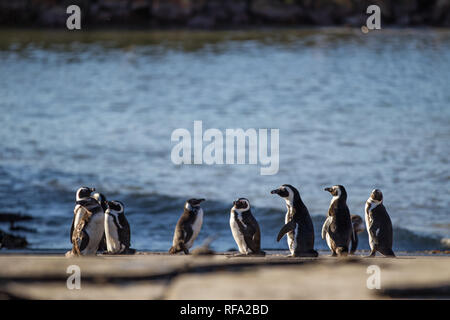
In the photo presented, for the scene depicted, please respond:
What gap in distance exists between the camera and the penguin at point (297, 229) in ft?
21.1

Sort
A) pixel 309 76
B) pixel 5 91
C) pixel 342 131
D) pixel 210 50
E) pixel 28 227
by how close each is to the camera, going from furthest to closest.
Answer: pixel 210 50, pixel 309 76, pixel 5 91, pixel 342 131, pixel 28 227

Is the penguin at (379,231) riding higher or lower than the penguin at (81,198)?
lower

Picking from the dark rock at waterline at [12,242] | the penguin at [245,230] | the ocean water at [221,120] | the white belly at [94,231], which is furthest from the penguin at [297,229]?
the dark rock at waterline at [12,242]

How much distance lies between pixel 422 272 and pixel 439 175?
33.5 feet

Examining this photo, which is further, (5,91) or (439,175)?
(5,91)

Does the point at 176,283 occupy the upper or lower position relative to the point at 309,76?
lower

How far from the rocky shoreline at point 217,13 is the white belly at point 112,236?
3307 cm

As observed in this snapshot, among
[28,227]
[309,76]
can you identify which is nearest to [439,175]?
[28,227]

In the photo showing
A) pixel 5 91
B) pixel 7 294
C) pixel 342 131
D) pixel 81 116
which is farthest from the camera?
pixel 5 91

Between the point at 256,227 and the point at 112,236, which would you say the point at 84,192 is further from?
the point at 256,227

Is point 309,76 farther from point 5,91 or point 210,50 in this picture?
point 5,91

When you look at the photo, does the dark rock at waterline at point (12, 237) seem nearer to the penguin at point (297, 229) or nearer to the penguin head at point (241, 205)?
the penguin head at point (241, 205)

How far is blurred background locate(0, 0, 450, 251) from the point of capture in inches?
469

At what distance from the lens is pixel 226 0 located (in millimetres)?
40188
